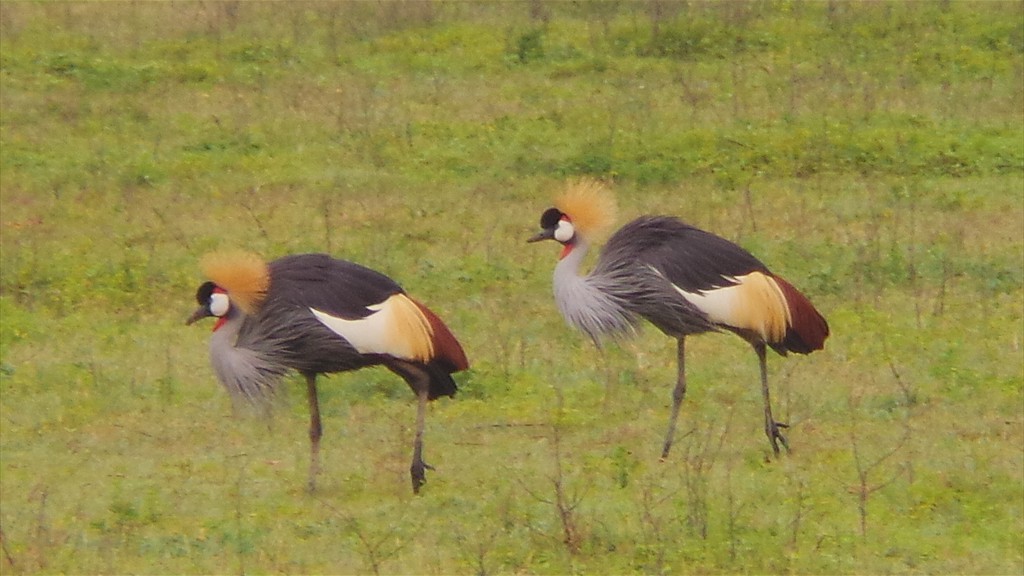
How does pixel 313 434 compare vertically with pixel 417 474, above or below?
above

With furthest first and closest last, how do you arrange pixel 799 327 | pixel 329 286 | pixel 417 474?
pixel 799 327 → pixel 329 286 → pixel 417 474

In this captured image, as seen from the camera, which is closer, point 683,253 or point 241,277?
point 241,277

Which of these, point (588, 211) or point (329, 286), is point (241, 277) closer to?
point (329, 286)

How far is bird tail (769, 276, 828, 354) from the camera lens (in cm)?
744

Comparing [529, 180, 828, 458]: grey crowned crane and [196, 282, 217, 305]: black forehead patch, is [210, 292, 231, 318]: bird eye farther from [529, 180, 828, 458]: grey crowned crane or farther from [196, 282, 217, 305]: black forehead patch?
[529, 180, 828, 458]: grey crowned crane

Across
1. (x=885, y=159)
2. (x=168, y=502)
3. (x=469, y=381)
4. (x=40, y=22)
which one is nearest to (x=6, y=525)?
(x=168, y=502)

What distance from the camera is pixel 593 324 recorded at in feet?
24.7

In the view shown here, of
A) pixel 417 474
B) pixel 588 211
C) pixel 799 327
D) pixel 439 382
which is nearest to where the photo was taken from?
pixel 417 474

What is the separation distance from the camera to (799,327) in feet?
24.4

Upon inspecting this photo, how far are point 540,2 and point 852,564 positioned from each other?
32.8 feet

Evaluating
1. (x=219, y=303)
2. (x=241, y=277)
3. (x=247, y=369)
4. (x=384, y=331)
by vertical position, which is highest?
(x=241, y=277)

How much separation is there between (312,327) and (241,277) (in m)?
0.34

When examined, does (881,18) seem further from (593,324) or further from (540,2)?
(593,324)

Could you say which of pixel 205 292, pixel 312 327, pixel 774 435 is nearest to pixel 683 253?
pixel 774 435
